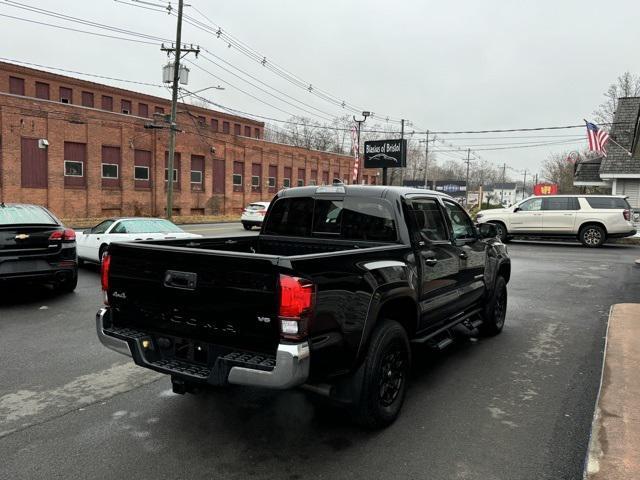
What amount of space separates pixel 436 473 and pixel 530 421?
3.99 feet

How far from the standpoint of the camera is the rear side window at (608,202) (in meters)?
18.5

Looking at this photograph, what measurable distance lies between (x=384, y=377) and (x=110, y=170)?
31922mm

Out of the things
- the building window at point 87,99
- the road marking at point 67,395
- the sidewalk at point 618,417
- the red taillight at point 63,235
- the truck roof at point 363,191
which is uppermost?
the building window at point 87,99

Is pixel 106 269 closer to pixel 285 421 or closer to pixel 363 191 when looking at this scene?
pixel 285 421

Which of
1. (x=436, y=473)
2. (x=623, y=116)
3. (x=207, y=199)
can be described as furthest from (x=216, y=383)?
(x=207, y=199)

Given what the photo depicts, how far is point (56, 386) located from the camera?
4.64 meters

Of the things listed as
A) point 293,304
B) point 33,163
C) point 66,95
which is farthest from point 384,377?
point 66,95

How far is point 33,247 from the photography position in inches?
310

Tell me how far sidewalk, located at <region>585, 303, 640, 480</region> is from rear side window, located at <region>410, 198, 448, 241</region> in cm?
197

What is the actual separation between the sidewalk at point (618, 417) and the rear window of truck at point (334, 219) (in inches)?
83.8

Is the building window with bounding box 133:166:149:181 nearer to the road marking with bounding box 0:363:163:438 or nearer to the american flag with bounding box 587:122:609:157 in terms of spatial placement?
the american flag with bounding box 587:122:609:157

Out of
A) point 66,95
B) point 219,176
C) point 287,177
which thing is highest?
point 66,95

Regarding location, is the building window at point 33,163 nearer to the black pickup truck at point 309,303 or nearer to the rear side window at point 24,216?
the rear side window at point 24,216

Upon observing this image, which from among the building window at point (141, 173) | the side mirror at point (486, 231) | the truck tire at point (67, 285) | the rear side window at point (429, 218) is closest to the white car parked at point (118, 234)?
the truck tire at point (67, 285)
